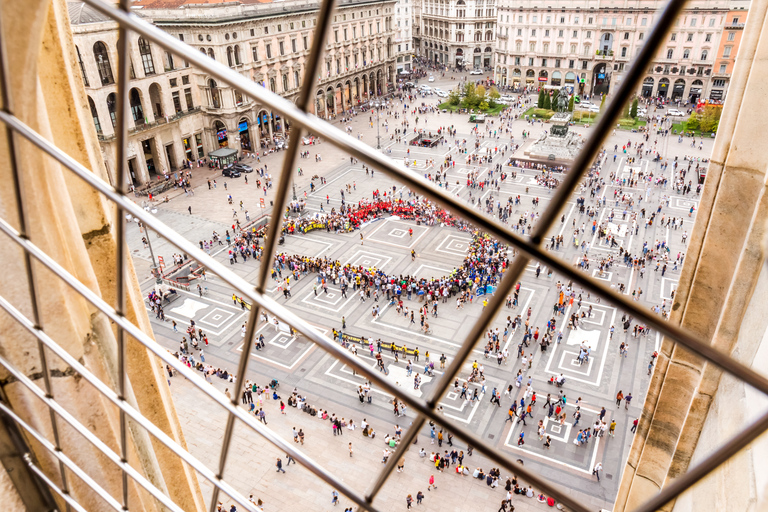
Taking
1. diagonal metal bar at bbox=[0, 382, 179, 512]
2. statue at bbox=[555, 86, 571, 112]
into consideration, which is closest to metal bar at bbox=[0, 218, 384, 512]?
diagonal metal bar at bbox=[0, 382, 179, 512]

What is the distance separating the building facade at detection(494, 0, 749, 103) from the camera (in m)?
51.2

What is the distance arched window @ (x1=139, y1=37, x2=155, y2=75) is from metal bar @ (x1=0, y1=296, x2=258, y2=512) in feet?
137

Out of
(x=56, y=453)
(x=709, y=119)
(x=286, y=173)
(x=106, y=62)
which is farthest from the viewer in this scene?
(x=709, y=119)

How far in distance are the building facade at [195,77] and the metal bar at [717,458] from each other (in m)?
38.2

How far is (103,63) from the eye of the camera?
36812 millimetres

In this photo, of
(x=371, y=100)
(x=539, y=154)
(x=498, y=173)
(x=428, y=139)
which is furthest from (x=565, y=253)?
(x=371, y=100)

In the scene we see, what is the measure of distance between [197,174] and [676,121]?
46458 mm

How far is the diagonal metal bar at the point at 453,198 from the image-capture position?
167 centimetres

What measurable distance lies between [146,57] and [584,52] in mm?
46121

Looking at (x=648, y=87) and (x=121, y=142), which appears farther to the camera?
(x=648, y=87)

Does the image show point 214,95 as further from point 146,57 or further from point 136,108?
point 136,108

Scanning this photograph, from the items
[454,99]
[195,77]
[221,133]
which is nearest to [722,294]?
[221,133]

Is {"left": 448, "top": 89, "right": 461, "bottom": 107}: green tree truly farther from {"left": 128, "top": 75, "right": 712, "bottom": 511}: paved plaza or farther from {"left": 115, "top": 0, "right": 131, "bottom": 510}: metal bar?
{"left": 115, "top": 0, "right": 131, "bottom": 510}: metal bar

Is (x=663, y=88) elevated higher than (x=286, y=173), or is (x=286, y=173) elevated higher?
(x=286, y=173)
